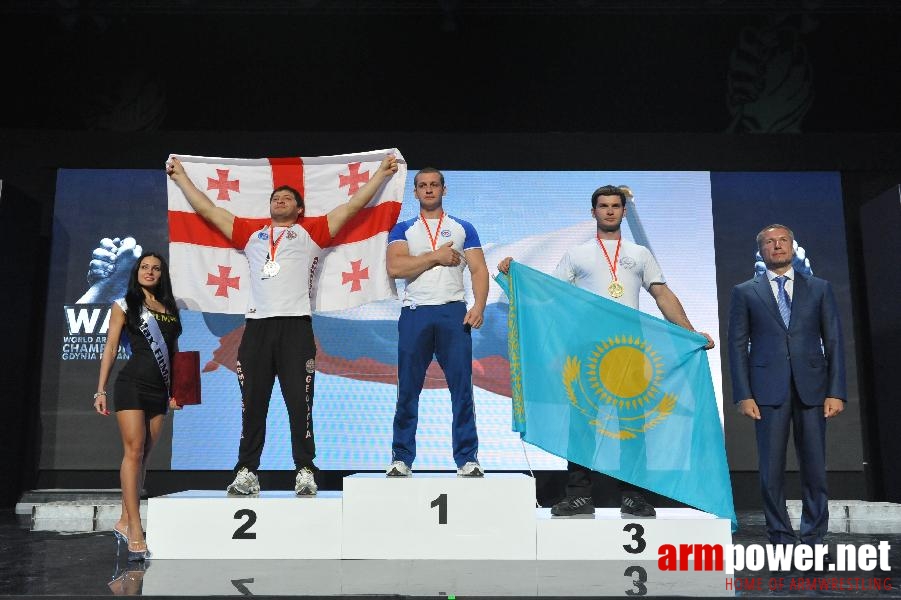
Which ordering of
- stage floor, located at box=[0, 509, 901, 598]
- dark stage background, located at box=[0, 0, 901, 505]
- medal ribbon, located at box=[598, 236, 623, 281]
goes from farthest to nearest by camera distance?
dark stage background, located at box=[0, 0, 901, 505] < medal ribbon, located at box=[598, 236, 623, 281] < stage floor, located at box=[0, 509, 901, 598]

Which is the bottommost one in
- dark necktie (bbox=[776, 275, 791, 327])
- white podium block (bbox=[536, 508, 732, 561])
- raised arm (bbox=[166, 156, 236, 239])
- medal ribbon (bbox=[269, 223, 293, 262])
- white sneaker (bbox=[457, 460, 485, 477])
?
white podium block (bbox=[536, 508, 732, 561])

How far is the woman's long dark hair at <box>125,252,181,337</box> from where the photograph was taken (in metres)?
3.68

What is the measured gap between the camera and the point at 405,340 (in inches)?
148

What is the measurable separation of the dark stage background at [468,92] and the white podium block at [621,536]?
3449mm

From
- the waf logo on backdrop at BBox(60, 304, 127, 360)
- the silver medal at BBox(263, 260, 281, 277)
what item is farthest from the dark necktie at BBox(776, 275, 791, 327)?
the waf logo on backdrop at BBox(60, 304, 127, 360)

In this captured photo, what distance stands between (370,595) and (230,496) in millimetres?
1142

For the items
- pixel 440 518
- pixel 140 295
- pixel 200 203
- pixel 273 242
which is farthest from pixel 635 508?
A: pixel 200 203

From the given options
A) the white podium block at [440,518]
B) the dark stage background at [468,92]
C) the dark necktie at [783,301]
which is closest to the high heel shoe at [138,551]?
the white podium block at [440,518]

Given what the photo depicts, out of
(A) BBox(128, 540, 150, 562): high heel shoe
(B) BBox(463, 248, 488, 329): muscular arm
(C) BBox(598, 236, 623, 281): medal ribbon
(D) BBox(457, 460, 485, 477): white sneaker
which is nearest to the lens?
(A) BBox(128, 540, 150, 562): high heel shoe

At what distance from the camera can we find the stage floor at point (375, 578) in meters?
2.73

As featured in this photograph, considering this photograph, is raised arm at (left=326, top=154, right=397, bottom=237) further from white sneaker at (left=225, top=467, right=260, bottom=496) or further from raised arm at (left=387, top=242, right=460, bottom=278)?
white sneaker at (left=225, top=467, right=260, bottom=496)

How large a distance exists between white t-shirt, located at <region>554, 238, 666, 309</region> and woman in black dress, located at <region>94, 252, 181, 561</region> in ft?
6.51

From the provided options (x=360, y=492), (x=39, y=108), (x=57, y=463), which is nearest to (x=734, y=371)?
(x=360, y=492)

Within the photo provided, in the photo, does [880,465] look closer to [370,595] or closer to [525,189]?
[525,189]
